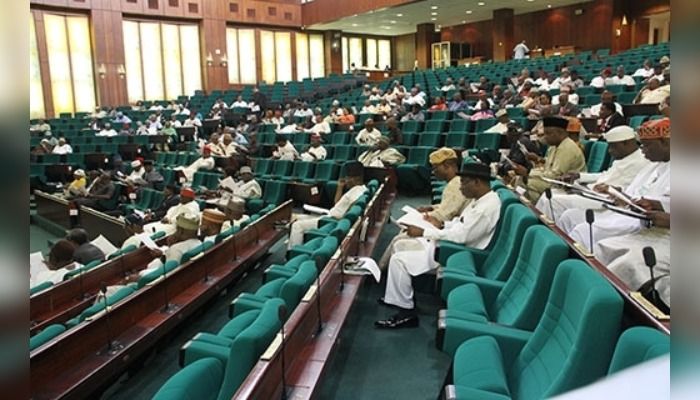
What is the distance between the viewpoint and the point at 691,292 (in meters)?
0.40

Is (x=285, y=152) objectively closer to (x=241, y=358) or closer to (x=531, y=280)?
(x=531, y=280)

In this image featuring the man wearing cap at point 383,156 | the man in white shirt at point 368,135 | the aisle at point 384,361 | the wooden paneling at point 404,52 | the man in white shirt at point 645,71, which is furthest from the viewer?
the wooden paneling at point 404,52

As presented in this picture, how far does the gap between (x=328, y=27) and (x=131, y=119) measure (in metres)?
9.08

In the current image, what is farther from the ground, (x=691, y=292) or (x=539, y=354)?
(x=691, y=292)

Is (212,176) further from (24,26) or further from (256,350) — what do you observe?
(24,26)

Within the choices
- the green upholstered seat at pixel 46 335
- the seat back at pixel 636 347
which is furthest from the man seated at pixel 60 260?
the seat back at pixel 636 347

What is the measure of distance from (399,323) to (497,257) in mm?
670

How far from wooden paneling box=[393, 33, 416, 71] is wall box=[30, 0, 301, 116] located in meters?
4.91

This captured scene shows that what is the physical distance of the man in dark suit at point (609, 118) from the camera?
224 inches

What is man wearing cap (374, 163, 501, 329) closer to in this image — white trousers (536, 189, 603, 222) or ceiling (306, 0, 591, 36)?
white trousers (536, 189, 603, 222)

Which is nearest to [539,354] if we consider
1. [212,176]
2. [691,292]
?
[691,292]

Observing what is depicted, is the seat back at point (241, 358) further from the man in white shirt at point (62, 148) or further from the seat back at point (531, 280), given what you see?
the man in white shirt at point (62, 148)

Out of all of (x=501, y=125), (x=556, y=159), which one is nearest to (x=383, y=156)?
(x=501, y=125)

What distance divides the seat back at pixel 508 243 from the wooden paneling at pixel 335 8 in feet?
45.2
